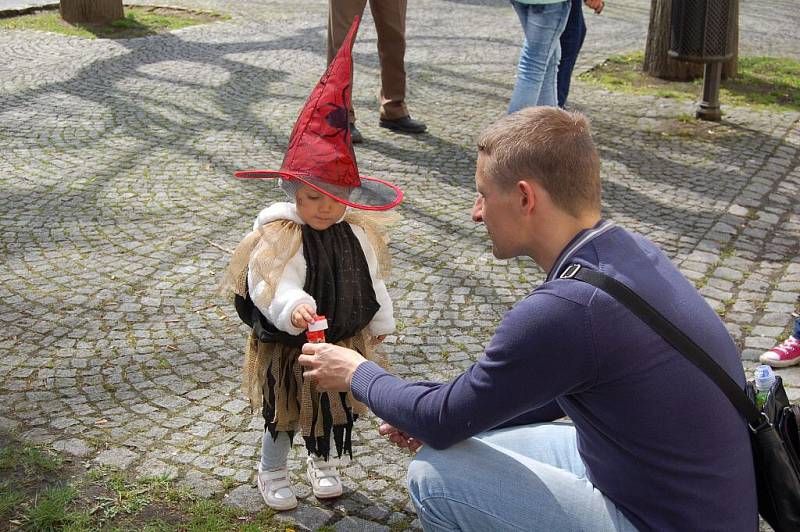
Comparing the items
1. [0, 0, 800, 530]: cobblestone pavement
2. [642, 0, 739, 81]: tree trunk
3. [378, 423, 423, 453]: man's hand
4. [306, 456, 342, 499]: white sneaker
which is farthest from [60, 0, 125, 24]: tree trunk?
[378, 423, 423, 453]: man's hand

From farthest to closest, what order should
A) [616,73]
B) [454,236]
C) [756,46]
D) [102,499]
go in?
1. [756,46]
2. [616,73]
3. [454,236]
4. [102,499]

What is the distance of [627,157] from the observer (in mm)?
6855

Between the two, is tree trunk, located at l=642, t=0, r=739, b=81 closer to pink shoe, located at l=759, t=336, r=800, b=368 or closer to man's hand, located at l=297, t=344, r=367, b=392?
pink shoe, located at l=759, t=336, r=800, b=368

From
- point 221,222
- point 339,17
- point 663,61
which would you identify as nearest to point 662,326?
point 221,222

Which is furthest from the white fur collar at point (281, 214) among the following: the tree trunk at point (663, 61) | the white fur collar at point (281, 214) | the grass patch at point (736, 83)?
the tree trunk at point (663, 61)

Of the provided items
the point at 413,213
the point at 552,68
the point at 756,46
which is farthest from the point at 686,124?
the point at 756,46

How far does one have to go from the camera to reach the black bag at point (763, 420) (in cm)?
215

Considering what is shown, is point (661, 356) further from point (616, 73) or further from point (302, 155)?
point (616, 73)

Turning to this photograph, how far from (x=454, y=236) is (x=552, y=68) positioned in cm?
179

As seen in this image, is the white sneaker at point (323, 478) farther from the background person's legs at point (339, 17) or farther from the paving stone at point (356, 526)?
the background person's legs at point (339, 17)

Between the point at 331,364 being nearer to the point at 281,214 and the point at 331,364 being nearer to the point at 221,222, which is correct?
the point at 281,214

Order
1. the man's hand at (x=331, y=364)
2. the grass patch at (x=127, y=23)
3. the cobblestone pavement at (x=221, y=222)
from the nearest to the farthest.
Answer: the man's hand at (x=331, y=364), the cobblestone pavement at (x=221, y=222), the grass patch at (x=127, y=23)

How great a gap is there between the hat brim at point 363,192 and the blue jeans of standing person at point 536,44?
344cm

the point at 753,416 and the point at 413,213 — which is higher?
the point at 753,416
